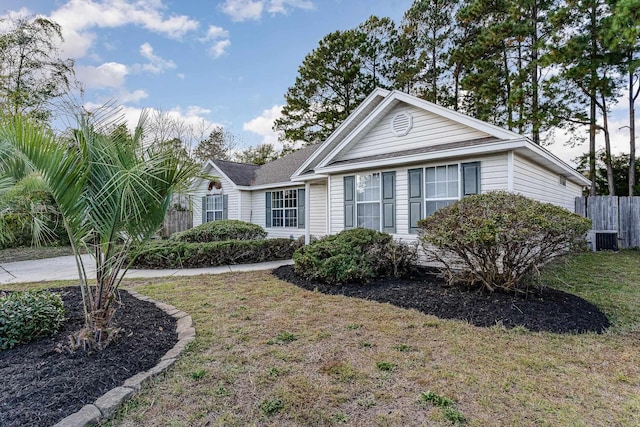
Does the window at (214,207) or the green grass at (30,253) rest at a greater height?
the window at (214,207)

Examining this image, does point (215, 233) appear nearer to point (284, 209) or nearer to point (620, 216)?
point (284, 209)

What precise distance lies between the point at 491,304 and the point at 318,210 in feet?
27.7

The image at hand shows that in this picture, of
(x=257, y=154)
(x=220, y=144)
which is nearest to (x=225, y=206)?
(x=220, y=144)

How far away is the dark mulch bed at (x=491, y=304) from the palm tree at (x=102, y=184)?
3972 millimetres

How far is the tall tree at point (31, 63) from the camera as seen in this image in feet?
39.7

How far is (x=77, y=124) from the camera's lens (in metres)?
3.06

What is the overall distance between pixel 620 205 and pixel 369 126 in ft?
35.7

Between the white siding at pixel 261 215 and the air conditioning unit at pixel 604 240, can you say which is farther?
the white siding at pixel 261 215

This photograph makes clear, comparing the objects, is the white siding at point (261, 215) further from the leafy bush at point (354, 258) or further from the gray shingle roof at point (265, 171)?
the leafy bush at point (354, 258)

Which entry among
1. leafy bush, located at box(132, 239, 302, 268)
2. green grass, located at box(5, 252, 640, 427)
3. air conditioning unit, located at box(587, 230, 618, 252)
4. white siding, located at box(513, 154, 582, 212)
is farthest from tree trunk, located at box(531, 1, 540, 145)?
leafy bush, located at box(132, 239, 302, 268)

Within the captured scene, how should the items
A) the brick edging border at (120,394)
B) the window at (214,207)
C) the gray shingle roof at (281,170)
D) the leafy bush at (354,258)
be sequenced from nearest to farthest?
the brick edging border at (120,394)
the leafy bush at (354,258)
the gray shingle roof at (281,170)
the window at (214,207)

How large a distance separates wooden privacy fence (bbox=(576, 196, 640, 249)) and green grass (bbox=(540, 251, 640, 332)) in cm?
280

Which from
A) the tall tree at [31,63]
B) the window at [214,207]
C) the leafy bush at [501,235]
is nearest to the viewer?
the leafy bush at [501,235]

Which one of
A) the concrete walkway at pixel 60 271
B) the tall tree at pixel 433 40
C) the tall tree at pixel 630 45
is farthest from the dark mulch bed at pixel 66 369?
the tall tree at pixel 433 40
